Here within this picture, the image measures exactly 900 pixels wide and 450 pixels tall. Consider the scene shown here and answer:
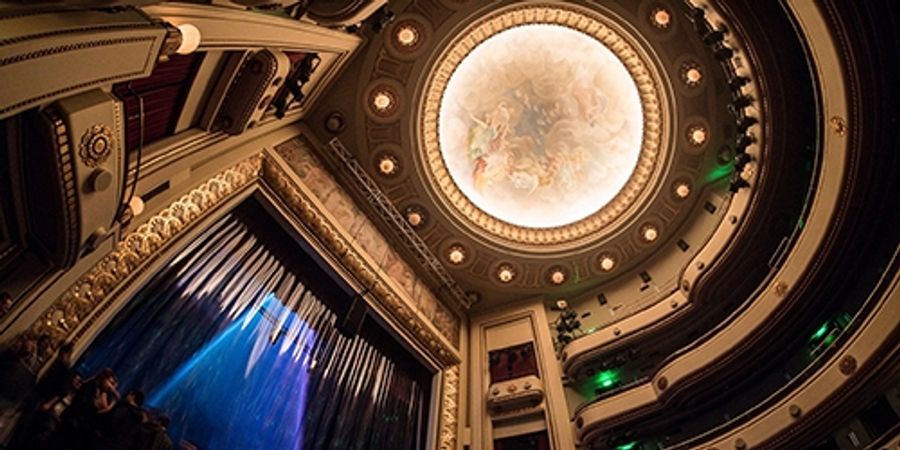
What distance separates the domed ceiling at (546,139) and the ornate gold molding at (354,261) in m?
2.49

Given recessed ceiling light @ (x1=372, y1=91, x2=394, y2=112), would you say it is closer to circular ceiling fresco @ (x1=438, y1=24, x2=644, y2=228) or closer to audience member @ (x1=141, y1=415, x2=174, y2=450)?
circular ceiling fresco @ (x1=438, y1=24, x2=644, y2=228)

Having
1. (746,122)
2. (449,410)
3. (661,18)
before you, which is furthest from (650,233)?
(449,410)

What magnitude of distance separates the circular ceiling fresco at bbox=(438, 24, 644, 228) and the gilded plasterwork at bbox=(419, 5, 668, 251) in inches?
1.5

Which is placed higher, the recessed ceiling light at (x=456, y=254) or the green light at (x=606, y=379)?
the recessed ceiling light at (x=456, y=254)

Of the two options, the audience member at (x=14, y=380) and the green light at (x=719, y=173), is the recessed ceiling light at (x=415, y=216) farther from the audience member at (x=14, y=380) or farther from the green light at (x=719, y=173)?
the audience member at (x=14, y=380)

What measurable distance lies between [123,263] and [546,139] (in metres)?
14.5

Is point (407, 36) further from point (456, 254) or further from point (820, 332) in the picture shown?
point (820, 332)

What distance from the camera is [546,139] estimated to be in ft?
58.9

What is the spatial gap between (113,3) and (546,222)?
1474 centimetres

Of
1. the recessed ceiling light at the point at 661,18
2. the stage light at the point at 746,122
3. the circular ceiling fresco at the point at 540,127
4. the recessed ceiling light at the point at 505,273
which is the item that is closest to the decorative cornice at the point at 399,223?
the recessed ceiling light at the point at 505,273

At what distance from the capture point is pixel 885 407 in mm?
7609

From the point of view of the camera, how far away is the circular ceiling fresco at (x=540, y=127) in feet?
52.4

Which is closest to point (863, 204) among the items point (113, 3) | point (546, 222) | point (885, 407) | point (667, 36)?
point (885, 407)

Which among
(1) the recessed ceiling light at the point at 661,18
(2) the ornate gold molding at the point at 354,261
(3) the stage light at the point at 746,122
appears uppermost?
(1) the recessed ceiling light at the point at 661,18
